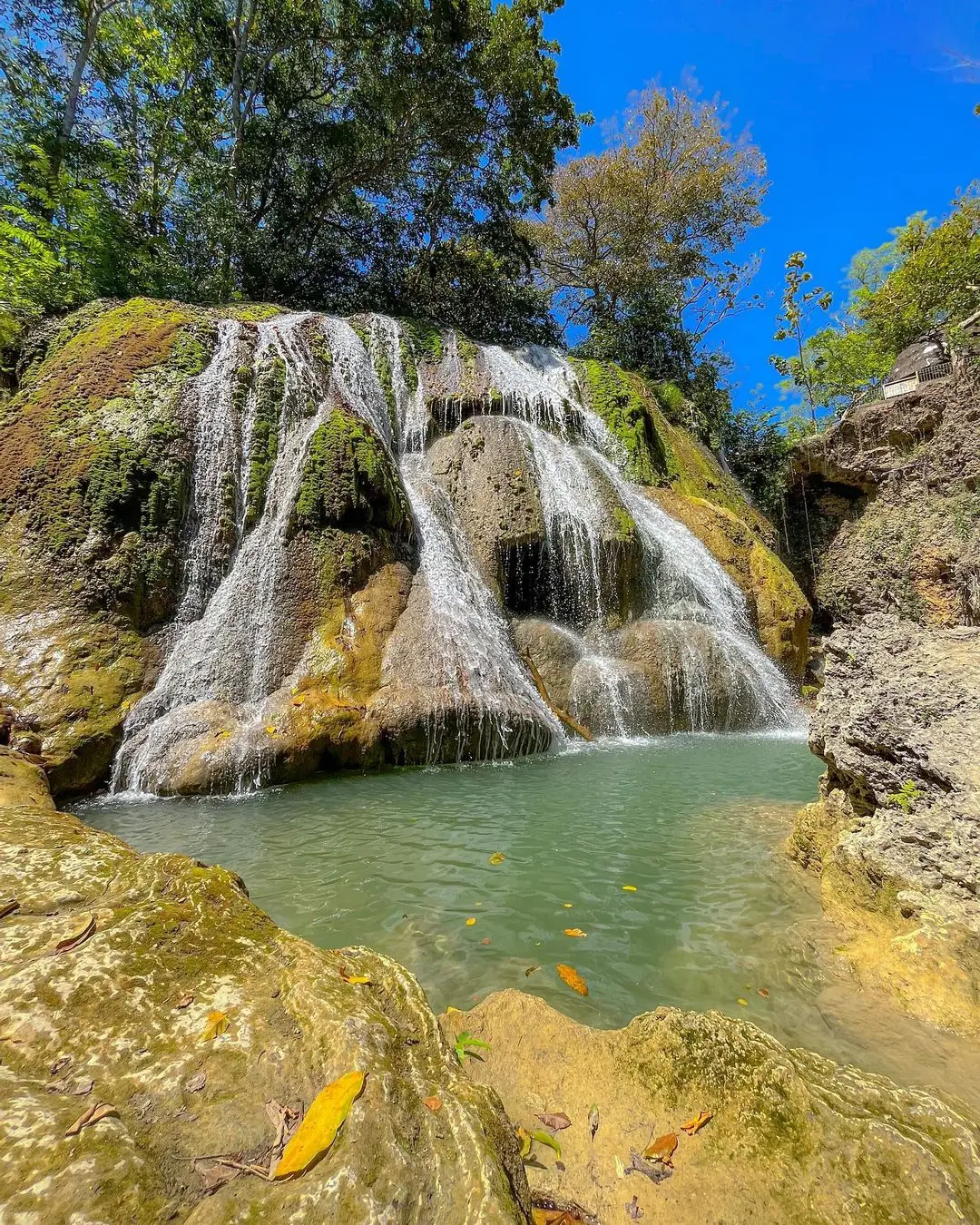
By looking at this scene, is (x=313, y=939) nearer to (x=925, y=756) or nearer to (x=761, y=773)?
(x=925, y=756)

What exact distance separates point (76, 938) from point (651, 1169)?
64.9 inches

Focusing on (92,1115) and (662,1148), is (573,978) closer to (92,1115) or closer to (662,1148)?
(662,1148)

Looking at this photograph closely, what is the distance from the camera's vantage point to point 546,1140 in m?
1.65

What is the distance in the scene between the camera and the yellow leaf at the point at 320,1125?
1.06m

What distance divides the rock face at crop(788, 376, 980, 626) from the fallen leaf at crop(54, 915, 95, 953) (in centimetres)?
810

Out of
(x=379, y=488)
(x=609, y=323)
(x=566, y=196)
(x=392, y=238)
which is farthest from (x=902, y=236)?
(x=379, y=488)

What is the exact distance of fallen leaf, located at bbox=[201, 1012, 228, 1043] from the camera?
1.33 m

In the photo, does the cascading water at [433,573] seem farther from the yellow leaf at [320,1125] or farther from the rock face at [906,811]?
the yellow leaf at [320,1125]

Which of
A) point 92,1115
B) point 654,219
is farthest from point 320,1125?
point 654,219

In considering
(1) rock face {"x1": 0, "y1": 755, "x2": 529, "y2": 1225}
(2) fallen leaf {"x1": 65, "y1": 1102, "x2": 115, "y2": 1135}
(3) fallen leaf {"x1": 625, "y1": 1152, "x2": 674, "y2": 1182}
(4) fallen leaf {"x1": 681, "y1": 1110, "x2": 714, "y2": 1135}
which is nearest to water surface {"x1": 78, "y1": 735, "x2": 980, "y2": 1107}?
(4) fallen leaf {"x1": 681, "y1": 1110, "x2": 714, "y2": 1135}

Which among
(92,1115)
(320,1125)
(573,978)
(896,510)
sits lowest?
(573,978)

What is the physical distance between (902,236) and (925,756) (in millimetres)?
25682

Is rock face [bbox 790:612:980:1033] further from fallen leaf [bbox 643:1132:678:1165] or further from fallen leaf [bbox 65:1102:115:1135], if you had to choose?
fallen leaf [bbox 65:1102:115:1135]

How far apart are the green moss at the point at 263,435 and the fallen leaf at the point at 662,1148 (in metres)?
8.57
